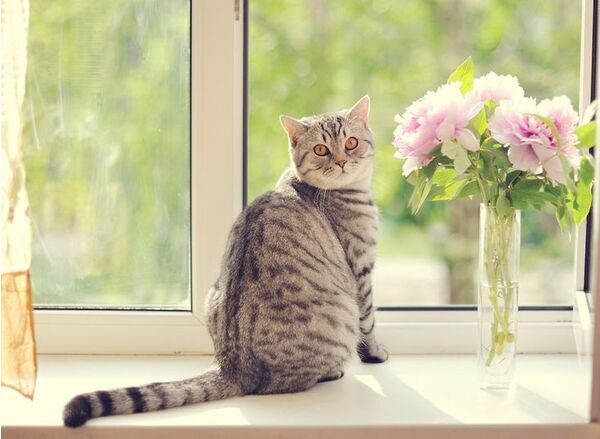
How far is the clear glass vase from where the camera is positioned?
152 centimetres

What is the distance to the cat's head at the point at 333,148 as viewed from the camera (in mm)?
1729

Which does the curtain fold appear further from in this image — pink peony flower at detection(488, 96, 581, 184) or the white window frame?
pink peony flower at detection(488, 96, 581, 184)

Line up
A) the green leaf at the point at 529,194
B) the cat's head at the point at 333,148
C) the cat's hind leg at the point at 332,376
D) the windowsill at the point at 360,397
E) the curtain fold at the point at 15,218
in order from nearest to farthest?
1. the curtain fold at the point at 15,218
2. the windowsill at the point at 360,397
3. the green leaf at the point at 529,194
4. the cat's hind leg at the point at 332,376
5. the cat's head at the point at 333,148

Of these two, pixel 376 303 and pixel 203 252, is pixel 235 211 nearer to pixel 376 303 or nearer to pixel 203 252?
pixel 203 252

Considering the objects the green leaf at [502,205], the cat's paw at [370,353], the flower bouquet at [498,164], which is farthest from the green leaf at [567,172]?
the cat's paw at [370,353]

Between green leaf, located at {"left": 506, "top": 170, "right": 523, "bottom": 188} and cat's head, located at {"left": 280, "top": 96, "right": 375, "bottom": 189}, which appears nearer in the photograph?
green leaf, located at {"left": 506, "top": 170, "right": 523, "bottom": 188}

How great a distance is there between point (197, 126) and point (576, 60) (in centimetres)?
102

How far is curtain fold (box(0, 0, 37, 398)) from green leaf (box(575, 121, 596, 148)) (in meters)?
0.99

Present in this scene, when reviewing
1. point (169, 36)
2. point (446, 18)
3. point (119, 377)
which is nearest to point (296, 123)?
point (169, 36)

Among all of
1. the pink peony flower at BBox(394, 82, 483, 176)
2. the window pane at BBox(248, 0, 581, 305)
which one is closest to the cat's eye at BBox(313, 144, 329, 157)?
the pink peony flower at BBox(394, 82, 483, 176)

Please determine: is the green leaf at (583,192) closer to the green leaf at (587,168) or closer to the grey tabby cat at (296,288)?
the green leaf at (587,168)

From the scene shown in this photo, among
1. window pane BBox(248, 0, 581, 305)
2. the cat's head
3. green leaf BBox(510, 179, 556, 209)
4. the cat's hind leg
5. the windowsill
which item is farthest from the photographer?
window pane BBox(248, 0, 581, 305)

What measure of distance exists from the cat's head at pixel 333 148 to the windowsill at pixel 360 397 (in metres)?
0.42

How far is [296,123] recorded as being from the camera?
1748mm
